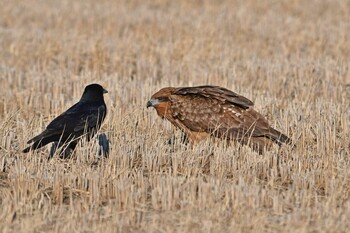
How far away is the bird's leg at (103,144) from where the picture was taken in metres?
8.52

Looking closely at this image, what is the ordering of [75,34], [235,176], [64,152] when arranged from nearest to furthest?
[235,176], [64,152], [75,34]

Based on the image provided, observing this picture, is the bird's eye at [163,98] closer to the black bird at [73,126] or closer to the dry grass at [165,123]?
the dry grass at [165,123]

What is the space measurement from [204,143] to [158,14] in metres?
11.7

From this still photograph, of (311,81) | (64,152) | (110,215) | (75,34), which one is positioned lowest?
Result: (110,215)

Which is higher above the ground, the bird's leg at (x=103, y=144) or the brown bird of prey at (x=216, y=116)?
the brown bird of prey at (x=216, y=116)

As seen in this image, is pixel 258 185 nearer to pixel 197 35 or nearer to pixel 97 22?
pixel 197 35

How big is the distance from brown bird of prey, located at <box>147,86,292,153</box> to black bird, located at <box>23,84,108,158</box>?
29.6 inches

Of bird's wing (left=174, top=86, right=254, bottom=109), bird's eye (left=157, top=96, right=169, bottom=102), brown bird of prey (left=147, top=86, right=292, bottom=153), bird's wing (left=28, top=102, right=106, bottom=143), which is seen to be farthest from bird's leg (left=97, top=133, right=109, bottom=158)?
bird's wing (left=174, top=86, right=254, bottom=109)

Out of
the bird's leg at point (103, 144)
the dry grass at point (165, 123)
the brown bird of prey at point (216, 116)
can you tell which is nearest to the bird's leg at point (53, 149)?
the dry grass at point (165, 123)

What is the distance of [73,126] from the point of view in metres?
8.25

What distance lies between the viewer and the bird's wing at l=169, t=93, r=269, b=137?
876 centimetres

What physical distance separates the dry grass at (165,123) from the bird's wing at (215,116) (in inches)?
13.2

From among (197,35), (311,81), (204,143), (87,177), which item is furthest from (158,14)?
(87,177)

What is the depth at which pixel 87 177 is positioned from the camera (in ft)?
23.5
